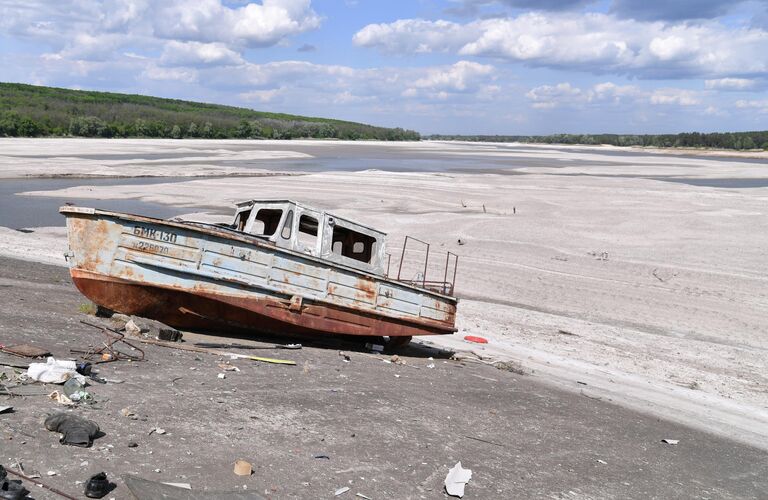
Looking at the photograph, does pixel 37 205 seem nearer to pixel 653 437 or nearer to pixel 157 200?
pixel 157 200

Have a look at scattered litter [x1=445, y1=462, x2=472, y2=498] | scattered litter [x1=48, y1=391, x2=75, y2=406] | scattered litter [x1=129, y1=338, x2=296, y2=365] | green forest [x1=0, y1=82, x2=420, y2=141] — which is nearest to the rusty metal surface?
scattered litter [x1=129, y1=338, x2=296, y2=365]

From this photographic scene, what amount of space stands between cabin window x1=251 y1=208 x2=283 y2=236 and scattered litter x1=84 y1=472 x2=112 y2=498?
23.4 feet

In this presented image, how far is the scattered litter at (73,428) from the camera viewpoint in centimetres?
621

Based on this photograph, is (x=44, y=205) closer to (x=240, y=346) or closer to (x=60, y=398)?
(x=240, y=346)

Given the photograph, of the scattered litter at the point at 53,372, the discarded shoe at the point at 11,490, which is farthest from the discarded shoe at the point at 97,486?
the scattered litter at the point at 53,372

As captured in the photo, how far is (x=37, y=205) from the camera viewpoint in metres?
28.4

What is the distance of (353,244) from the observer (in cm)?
1295

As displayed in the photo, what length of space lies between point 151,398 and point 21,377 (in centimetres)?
137

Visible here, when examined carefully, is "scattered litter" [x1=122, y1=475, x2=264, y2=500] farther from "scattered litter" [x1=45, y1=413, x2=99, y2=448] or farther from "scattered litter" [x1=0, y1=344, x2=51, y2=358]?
"scattered litter" [x1=0, y1=344, x2=51, y2=358]

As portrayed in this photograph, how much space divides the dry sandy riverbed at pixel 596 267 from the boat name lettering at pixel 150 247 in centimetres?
610

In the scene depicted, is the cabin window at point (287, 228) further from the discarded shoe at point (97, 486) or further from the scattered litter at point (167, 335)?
the discarded shoe at point (97, 486)

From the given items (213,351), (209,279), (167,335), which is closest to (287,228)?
(209,279)

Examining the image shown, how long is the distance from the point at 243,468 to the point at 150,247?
17.6 ft

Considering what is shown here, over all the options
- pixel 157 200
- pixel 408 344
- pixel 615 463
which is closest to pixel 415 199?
pixel 157 200
